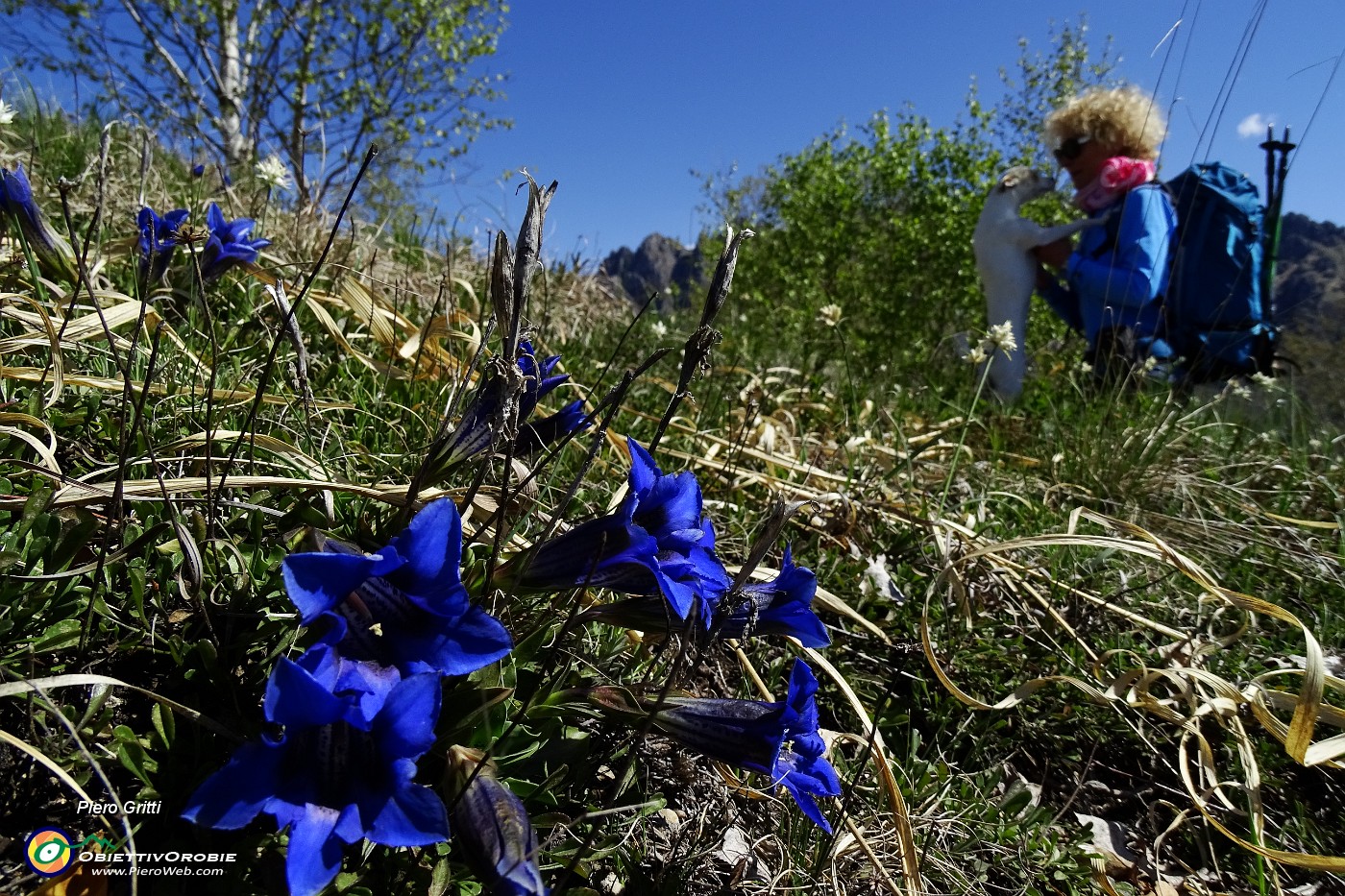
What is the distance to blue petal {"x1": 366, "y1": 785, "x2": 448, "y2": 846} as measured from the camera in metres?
0.80

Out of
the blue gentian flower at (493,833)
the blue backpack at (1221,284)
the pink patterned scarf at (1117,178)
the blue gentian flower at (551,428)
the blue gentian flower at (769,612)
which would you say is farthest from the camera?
the pink patterned scarf at (1117,178)

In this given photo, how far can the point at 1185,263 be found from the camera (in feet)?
15.7

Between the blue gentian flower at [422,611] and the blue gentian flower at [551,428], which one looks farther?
the blue gentian flower at [551,428]

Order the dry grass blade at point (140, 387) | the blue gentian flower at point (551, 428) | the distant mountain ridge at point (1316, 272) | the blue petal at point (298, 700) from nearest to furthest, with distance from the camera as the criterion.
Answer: the blue petal at point (298, 700), the blue gentian flower at point (551, 428), the dry grass blade at point (140, 387), the distant mountain ridge at point (1316, 272)

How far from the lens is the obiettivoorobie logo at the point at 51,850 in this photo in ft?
2.88

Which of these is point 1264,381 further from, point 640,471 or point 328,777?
point 328,777

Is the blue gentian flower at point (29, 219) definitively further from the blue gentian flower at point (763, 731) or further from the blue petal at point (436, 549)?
the blue gentian flower at point (763, 731)

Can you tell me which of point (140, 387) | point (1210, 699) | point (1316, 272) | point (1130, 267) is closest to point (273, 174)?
point (140, 387)

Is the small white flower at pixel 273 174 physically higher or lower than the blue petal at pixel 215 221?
higher

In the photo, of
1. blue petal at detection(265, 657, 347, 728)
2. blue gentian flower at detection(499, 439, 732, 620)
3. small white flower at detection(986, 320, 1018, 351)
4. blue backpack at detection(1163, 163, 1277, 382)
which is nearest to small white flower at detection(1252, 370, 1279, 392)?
blue backpack at detection(1163, 163, 1277, 382)

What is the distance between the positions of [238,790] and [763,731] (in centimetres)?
59

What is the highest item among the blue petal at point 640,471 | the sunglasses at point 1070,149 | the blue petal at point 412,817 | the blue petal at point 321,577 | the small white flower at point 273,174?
the sunglasses at point 1070,149

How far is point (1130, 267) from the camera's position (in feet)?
14.6

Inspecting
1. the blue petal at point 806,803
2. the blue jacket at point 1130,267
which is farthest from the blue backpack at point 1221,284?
the blue petal at point 806,803
